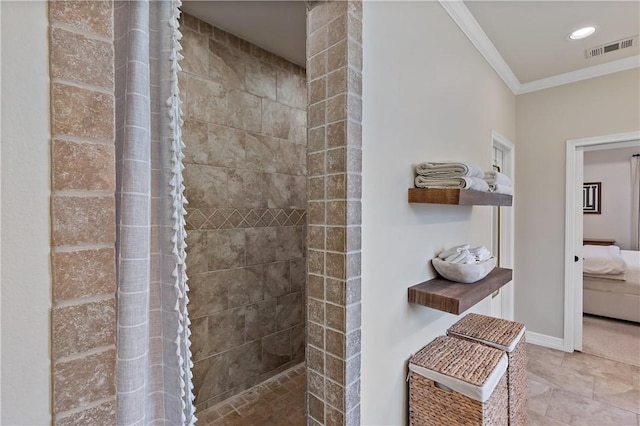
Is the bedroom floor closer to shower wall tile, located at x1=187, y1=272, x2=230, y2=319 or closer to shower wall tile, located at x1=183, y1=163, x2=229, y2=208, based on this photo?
shower wall tile, located at x1=187, y1=272, x2=230, y2=319

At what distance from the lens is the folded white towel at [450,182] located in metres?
1.39

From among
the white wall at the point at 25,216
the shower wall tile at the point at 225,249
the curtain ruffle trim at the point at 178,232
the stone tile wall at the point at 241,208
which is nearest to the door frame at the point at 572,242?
the stone tile wall at the point at 241,208

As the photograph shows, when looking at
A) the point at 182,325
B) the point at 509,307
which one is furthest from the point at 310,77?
the point at 509,307

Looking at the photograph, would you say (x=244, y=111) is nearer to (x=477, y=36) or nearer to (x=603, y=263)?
(x=477, y=36)

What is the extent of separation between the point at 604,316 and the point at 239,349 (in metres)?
4.54

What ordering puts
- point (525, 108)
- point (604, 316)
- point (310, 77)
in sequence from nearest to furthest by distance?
point (310, 77) < point (525, 108) < point (604, 316)

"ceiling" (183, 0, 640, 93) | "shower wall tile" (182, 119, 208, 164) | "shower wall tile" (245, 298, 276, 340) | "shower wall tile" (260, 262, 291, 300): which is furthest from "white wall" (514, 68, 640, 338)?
"shower wall tile" (182, 119, 208, 164)

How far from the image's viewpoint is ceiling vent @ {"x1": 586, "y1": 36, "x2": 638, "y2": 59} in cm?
229

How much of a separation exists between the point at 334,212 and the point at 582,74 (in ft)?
10.7

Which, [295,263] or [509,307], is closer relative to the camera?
[295,263]

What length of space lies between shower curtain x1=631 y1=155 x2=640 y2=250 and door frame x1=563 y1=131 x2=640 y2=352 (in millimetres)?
3842

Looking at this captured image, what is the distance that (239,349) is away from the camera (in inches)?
88.8

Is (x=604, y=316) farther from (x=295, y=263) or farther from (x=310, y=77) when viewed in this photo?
(x=310, y=77)

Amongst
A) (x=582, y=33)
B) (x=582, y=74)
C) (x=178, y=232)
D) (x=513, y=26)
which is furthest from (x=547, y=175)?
(x=178, y=232)
